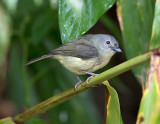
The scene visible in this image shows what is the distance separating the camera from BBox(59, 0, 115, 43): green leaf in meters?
1.87

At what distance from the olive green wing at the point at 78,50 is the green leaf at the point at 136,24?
44cm

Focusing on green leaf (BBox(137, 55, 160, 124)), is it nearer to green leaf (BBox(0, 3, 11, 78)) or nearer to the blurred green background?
the blurred green background

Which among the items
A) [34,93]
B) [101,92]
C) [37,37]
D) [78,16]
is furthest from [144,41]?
[101,92]

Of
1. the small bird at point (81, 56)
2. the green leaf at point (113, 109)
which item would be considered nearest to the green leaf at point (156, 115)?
the green leaf at point (113, 109)

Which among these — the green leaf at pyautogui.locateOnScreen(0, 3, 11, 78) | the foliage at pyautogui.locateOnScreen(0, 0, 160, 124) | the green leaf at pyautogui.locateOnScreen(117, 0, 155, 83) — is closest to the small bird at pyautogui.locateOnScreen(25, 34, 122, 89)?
the foliage at pyautogui.locateOnScreen(0, 0, 160, 124)

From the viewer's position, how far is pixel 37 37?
110 inches

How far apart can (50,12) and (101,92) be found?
74.2 inches

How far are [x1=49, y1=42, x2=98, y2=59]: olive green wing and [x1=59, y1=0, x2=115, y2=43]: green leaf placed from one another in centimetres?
60

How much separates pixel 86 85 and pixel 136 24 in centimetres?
64

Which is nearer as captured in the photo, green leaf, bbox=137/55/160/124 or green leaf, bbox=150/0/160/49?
green leaf, bbox=137/55/160/124

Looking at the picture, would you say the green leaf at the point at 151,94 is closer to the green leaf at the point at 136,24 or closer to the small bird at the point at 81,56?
the green leaf at the point at 136,24

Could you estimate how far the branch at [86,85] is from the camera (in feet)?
4.71

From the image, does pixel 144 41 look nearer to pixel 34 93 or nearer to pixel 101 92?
pixel 34 93

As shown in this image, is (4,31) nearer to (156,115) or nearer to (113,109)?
(113,109)
